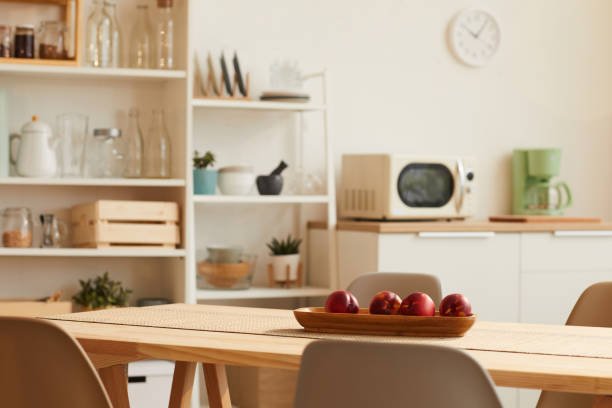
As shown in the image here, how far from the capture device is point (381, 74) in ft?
14.7

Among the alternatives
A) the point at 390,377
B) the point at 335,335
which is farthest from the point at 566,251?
the point at 390,377

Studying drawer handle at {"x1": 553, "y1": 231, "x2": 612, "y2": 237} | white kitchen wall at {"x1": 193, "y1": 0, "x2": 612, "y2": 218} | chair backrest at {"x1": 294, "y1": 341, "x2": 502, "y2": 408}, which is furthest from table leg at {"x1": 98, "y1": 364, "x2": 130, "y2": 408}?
drawer handle at {"x1": 553, "y1": 231, "x2": 612, "y2": 237}

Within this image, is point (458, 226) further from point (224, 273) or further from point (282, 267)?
point (224, 273)

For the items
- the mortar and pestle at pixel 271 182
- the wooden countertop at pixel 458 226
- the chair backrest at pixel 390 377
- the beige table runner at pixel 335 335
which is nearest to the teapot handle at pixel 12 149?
the mortar and pestle at pixel 271 182

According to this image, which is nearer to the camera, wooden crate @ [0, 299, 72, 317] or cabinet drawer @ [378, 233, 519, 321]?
wooden crate @ [0, 299, 72, 317]

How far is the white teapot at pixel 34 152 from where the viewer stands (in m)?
3.72

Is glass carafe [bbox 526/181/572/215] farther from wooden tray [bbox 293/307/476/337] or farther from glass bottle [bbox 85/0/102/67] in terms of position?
wooden tray [bbox 293/307/476/337]

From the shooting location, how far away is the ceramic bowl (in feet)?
12.9

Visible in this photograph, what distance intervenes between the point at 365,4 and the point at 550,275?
1453 mm

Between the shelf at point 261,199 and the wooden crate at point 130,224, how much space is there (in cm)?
13

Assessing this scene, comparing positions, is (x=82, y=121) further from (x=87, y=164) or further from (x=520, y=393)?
(x=520, y=393)

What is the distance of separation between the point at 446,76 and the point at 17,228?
205 cm

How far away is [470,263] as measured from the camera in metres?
3.95

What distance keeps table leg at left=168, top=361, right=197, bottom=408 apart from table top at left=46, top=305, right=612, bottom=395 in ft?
0.83
